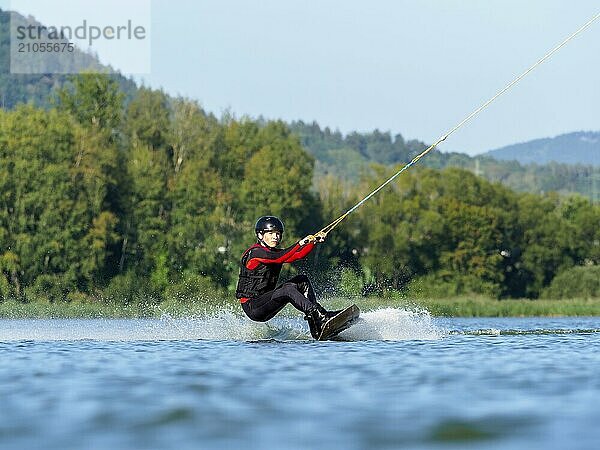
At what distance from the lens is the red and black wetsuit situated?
15.9 m

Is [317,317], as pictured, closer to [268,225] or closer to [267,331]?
[268,225]

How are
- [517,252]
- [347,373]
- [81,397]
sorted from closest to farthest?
[81,397] < [347,373] < [517,252]

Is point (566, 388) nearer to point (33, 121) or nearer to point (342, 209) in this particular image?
point (33, 121)

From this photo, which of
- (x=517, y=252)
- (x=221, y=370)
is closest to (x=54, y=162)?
(x=517, y=252)

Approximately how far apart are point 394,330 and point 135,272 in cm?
4544

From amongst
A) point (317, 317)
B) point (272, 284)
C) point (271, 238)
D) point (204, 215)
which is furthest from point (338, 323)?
point (204, 215)

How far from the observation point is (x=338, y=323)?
1612 cm

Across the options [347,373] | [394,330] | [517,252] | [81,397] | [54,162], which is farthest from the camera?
[517,252]

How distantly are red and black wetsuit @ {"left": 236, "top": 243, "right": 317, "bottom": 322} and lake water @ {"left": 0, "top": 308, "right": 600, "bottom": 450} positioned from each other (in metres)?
0.51

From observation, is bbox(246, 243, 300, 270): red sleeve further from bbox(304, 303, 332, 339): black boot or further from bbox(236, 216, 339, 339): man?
bbox(304, 303, 332, 339): black boot

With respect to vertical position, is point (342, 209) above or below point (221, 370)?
above

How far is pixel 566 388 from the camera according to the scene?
400 inches

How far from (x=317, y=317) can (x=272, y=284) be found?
954 millimetres

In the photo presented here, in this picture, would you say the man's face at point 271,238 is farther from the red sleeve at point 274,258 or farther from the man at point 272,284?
the red sleeve at point 274,258
